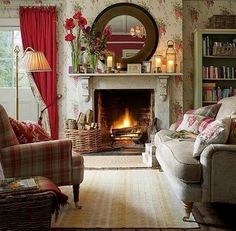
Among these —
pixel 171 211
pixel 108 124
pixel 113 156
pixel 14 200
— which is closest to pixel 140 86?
pixel 108 124

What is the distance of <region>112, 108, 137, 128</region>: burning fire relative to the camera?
6.06 metres

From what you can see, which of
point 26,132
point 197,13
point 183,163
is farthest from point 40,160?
point 197,13

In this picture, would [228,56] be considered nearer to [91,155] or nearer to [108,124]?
[108,124]

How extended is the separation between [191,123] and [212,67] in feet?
6.59

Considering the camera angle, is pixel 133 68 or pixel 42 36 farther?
pixel 42 36

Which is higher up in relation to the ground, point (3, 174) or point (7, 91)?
point (7, 91)

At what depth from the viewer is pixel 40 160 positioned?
9.41ft

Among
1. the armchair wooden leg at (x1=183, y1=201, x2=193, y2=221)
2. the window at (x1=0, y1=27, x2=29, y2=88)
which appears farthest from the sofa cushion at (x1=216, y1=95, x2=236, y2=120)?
the window at (x1=0, y1=27, x2=29, y2=88)

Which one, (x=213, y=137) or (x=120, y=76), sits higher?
(x=120, y=76)

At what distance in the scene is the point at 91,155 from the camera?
213 inches

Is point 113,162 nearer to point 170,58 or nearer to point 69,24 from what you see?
point 170,58

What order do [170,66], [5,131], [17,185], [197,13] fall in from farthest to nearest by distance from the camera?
[197,13]
[170,66]
[5,131]
[17,185]

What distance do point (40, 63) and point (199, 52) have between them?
241 cm

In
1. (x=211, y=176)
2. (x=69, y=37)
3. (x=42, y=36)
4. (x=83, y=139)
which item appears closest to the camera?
(x=211, y=176)
